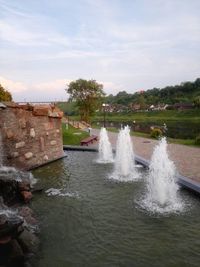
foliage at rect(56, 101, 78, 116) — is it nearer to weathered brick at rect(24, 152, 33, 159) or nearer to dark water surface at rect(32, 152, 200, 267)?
weathered brick at rect(24, 152, 33, 159)

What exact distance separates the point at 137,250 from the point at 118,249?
0.49m

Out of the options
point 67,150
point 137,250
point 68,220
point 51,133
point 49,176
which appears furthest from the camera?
point 67,150

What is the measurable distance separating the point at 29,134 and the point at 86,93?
26.4m

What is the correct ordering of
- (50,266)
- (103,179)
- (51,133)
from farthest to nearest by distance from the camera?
(51,133)
(103,179)
(50,266)

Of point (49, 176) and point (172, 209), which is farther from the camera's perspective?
point (49, 176)

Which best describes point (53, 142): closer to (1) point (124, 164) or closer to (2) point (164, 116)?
(1) point (124, 164)

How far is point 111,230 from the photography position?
9.47m

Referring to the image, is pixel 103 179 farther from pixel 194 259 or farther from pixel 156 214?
pixel 194 259

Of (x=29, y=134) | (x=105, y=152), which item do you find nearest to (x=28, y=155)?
(x=29, y=134)

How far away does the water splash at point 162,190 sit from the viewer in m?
11.2

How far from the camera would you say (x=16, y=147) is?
17.3m

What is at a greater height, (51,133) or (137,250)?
(51,133)

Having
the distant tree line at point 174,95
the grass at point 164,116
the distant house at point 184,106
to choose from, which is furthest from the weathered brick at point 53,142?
the distant tree line at point 174,95

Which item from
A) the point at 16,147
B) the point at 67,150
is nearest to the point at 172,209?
the point at 16,147
